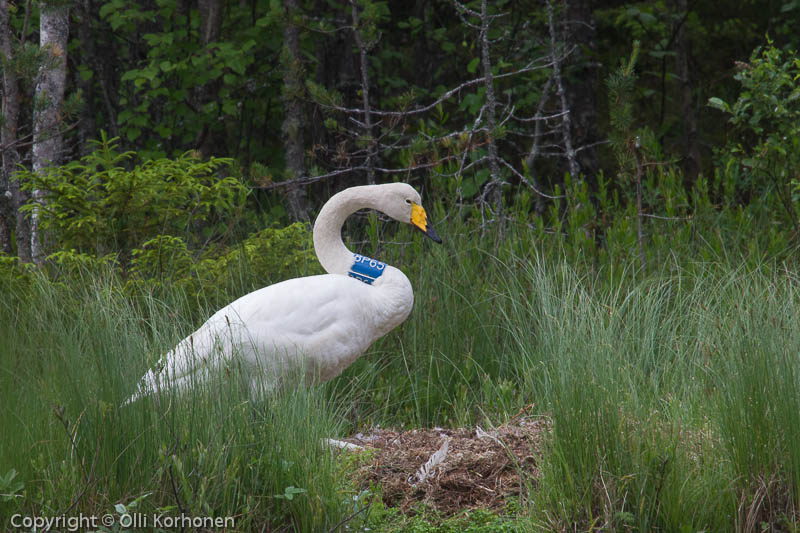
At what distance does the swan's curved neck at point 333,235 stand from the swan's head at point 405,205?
0.46 feet

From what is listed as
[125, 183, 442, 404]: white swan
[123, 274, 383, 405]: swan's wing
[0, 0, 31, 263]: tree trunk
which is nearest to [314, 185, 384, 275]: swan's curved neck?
[125, 183, 442, 404]: white swan

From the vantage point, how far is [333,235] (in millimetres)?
4977

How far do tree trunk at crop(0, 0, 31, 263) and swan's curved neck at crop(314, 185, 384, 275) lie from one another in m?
2.57

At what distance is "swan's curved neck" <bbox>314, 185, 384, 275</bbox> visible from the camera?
16.1 feet

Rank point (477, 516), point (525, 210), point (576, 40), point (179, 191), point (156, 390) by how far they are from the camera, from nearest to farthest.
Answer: point (156, 390) < point (477, 516) < point (179, 191) < point (525, 210) < point (576, 40)

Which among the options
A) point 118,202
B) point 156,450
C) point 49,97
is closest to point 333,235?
point 156,450

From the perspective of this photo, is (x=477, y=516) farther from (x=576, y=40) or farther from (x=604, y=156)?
(x=604, y=156)

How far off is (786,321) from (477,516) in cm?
159

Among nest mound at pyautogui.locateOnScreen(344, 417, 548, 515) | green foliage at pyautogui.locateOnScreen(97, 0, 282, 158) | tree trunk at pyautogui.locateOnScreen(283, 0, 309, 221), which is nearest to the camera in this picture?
nest mound at pyautogui.locateOnScreen(344, 417, 548, 515)

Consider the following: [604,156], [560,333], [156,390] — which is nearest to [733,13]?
[604,156]

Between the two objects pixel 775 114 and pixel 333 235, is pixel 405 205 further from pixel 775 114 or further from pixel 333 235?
pixel 775 114

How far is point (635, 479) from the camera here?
329 centimetres

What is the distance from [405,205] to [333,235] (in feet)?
1.43

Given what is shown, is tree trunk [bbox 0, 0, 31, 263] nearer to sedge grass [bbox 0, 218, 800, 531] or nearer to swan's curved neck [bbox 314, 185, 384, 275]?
swan's curved neck [bbox 314, 185, 384, 275]
